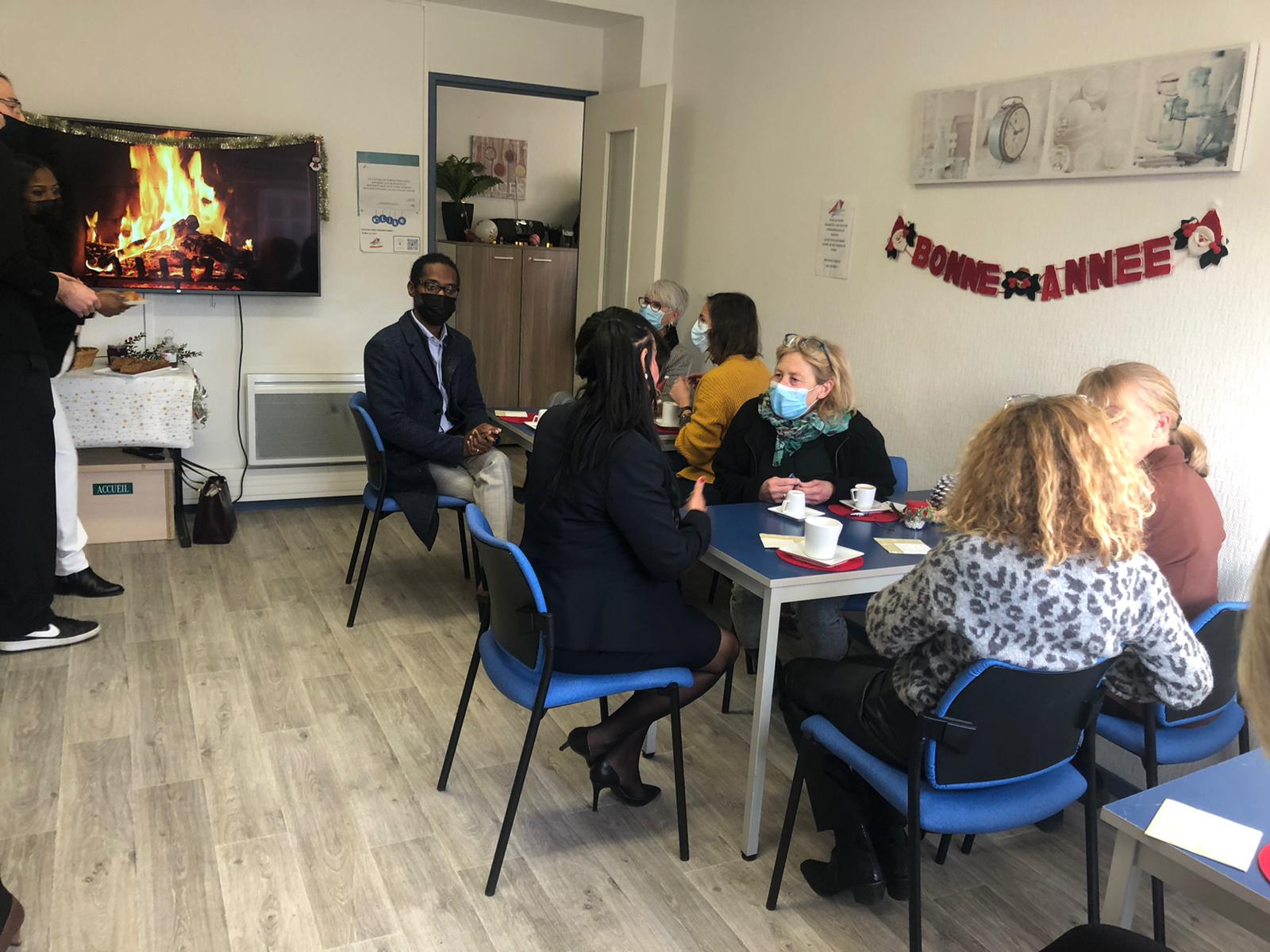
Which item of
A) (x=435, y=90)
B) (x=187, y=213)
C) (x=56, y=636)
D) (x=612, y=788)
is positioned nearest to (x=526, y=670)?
(x=612, y=788)

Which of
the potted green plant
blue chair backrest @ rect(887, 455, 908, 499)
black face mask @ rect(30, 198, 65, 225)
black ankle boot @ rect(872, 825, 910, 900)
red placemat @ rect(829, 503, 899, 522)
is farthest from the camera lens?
the potted green plant

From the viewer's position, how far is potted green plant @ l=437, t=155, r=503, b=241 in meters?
6.57

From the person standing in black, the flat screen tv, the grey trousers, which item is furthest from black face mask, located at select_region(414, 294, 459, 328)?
the flat screen tv

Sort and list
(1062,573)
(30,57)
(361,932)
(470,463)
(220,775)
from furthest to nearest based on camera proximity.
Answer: (30,57), (470,463), (220,775), (361,932), (1062,573)

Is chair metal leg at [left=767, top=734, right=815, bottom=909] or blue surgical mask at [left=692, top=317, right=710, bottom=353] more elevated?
blue surgical mask at [left=692, top=317, right=710, bottom=353]

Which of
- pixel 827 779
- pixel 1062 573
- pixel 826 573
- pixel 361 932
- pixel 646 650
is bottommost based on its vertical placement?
pixel 361 932

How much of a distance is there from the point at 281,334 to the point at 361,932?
3.52 meters

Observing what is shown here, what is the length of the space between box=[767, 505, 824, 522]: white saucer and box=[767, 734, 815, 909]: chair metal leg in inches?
27.8

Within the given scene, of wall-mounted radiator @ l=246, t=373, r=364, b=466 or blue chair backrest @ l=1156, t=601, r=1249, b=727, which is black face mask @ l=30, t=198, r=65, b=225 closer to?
wall-mounted radiator @ l=246, t=373, r=364, b=466

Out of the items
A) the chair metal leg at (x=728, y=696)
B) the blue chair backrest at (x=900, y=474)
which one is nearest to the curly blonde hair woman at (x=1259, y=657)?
the chair metal leg at (x=728, y=696)

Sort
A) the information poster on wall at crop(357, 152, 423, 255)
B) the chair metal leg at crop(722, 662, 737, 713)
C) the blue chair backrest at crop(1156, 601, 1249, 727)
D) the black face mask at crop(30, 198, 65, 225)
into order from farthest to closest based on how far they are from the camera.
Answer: the information poster on wall at crop(357, 152, 423, 255) → the black face mask at crop(30, 198, 65, 225) → the chair metal leg at crop(722, 662, 737, 713) → the blue chair backrest at crop(1156, 601, 1249, 727)

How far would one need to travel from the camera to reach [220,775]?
2.54 meters

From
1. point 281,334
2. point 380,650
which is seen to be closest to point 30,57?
point 281,334

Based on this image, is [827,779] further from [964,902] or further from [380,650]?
[380,650]
